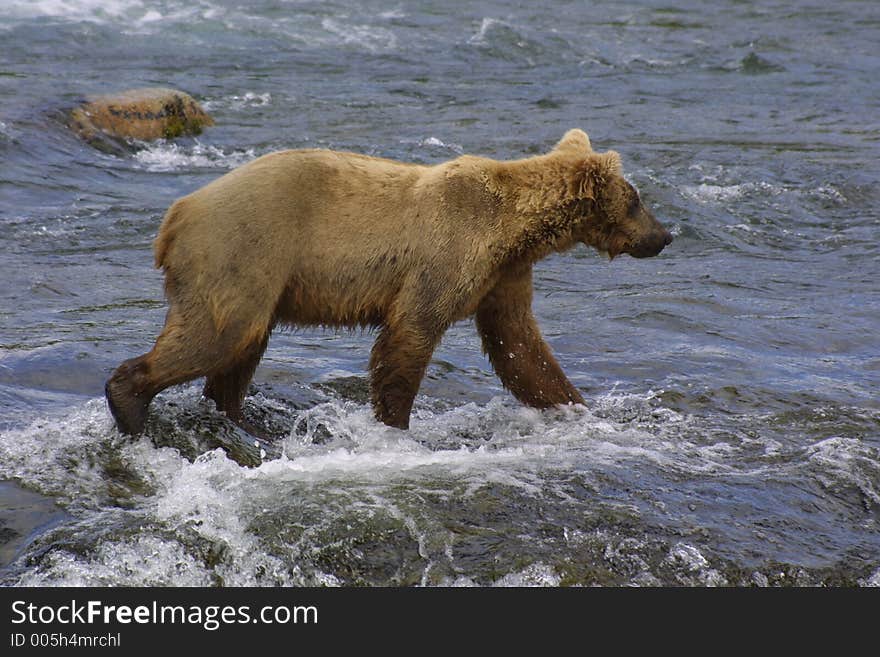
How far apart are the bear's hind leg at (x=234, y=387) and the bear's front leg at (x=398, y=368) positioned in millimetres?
531

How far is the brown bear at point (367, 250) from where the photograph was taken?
540 centimetres

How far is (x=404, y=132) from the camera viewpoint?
12648 mm

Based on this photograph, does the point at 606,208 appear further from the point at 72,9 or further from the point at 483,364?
the point at 72,9

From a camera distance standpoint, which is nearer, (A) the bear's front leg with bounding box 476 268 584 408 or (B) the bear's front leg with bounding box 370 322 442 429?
(B) the bear's front leg with bounding box 370 322 442 429

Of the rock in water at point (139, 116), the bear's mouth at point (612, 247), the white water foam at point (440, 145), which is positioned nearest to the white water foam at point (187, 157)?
the rock in water at point (139, 116)

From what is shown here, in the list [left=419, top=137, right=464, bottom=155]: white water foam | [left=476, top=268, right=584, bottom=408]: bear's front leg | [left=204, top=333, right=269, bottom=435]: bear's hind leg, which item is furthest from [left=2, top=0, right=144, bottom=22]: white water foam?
[left=476, top=268, right=584, bottom=408]: bear's front leg

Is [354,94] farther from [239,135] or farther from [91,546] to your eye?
[91,546]

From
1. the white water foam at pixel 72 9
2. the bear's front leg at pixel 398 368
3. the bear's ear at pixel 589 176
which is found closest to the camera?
the bear's front leg at pixel 398 368

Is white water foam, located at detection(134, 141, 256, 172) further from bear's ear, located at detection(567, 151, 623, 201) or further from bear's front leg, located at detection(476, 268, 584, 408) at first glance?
bear's ear, located at detection(567, 151, 623, 201)

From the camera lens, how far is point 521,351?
6191mm

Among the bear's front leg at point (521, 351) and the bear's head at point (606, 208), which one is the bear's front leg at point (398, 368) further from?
the bear's head at point (606, 208)

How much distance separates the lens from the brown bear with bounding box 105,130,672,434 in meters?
5.40

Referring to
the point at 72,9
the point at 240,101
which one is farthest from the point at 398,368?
the point at 72,9

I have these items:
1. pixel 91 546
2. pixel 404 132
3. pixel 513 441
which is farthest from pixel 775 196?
pixel 91 546
